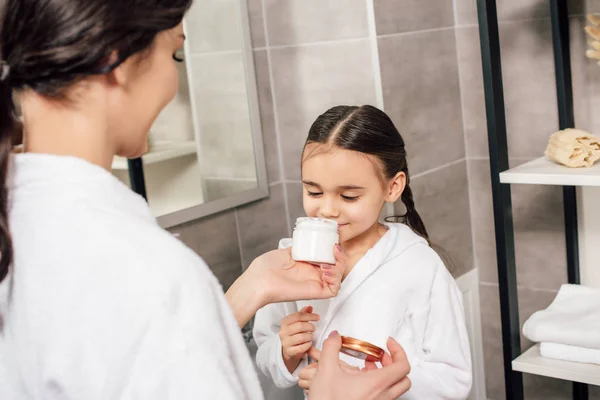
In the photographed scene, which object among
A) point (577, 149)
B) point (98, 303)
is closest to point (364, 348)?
point (98, 303)

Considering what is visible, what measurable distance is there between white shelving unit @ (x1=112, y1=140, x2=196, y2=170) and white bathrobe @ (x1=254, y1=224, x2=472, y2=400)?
51 centimetres

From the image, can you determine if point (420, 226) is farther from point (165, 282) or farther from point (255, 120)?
point (165, 282)

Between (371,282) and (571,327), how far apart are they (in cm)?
58

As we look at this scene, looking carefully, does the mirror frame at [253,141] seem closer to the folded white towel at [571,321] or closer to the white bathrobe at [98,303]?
the folded white towel at [571,321]

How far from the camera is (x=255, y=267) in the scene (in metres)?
1.17

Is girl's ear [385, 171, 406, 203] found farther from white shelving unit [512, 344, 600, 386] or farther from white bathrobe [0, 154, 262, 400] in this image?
white bathrobe [0, 154, 262, 400]

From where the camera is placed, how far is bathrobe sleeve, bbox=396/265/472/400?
1.27 meters

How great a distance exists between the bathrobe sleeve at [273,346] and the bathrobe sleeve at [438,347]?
0.21 m

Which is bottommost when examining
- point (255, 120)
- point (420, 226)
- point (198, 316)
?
point (420, 226)

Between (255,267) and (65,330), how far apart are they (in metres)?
0.54

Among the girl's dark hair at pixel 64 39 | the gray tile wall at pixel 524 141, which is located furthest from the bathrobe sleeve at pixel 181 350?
the gray tile wall at pixel 524 141

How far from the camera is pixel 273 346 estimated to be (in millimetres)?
1340

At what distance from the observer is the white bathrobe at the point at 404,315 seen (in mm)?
1285

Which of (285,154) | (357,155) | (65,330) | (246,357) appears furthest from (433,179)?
(65,330)
